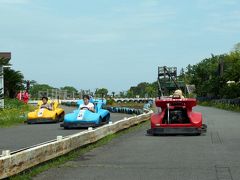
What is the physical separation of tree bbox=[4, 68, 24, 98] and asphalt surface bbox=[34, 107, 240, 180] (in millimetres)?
28454

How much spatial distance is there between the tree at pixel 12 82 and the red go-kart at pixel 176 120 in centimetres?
2593

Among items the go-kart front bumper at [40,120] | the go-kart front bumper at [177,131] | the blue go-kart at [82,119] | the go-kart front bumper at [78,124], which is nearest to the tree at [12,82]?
the go-kart front bumper at [40,120]

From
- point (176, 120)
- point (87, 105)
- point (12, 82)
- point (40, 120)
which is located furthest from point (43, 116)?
point (12, 82)

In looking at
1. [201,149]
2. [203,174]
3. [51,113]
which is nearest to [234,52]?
[51,113]

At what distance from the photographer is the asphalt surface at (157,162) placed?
8633 millimetres

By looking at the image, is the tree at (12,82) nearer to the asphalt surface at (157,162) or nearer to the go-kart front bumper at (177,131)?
the go-kart front bumper at (177,131)

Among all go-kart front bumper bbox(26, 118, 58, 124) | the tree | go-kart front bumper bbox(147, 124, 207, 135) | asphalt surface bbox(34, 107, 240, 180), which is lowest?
asphalt surface bbox(34, 107, 240, 180)

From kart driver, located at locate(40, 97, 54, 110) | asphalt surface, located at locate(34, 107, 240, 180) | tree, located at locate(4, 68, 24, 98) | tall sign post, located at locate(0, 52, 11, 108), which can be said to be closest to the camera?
asphalt surface, located at locate(34, 107, 240, 180)

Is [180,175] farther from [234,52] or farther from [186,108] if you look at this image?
[234,52]

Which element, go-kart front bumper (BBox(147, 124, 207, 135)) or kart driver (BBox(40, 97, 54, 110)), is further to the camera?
kart driver (BBox(40, 97, 54, 110))

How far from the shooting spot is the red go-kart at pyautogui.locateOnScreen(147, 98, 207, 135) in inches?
642

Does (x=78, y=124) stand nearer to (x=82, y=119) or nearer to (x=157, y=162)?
(x=82, y=119)

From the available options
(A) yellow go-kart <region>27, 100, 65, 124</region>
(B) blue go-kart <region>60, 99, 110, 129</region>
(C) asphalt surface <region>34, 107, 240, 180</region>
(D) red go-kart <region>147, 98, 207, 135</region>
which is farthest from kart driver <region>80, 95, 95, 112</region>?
(C) asphalt surface <region>34, 107, 240, 180</region>

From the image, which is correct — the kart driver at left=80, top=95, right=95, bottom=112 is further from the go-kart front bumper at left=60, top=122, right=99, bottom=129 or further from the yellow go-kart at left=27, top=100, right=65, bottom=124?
A: the yellow go-kart at left=27, top=100, right=65, bottom=124
